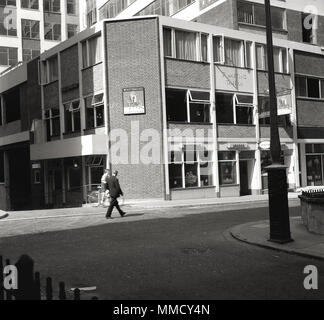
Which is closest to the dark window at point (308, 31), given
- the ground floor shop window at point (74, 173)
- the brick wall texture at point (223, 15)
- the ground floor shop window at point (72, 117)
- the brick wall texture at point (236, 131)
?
the brick wall texture at point (223, 15)

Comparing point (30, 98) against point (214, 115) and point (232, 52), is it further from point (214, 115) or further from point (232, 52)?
point (232, 52)

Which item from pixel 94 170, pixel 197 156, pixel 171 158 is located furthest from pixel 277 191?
pixel 94 170

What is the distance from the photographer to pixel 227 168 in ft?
90.3

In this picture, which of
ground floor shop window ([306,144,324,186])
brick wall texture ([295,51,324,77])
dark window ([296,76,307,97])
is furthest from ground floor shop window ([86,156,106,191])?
brick wall texture ([295,51,324,77])

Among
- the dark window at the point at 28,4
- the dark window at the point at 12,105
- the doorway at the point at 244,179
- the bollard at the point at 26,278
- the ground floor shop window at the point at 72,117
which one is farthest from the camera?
the dark window at the point at 28,4

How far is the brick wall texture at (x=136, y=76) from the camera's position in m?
24.4

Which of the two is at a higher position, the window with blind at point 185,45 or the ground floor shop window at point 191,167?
the window with blind at point 185,45

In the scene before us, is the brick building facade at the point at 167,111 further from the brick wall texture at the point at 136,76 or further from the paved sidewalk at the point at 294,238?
the paved sidewalk at the point at 294,238

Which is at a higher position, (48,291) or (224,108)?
(224,108)

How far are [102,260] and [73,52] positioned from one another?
2154cm

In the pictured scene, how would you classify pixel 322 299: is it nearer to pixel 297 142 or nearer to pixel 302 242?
pixel 302 242

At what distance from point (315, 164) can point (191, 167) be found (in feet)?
38.1

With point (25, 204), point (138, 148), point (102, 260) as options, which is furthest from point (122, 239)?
point (25, 204)

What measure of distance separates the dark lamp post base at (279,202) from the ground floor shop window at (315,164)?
23348mm
